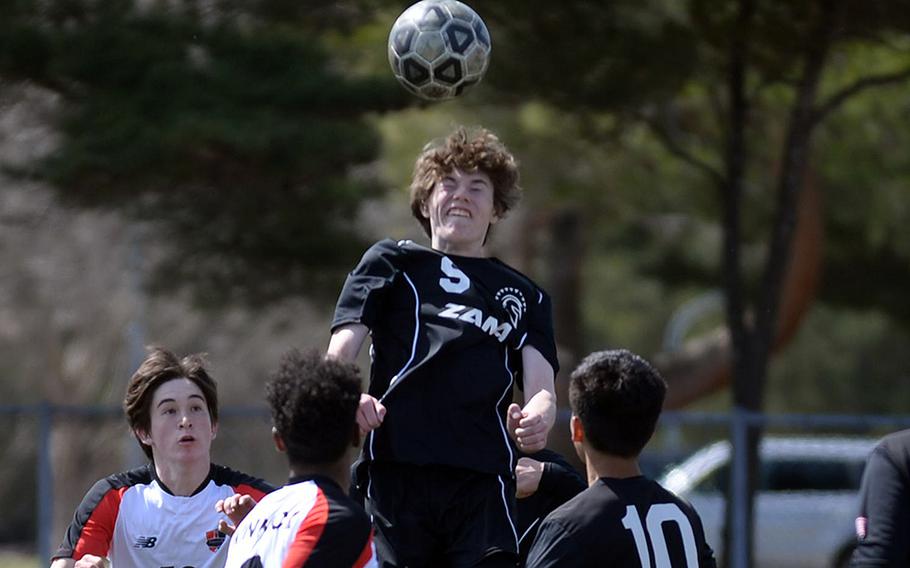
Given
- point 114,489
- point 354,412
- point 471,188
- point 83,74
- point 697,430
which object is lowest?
point 697,430

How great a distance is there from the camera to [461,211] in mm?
4434

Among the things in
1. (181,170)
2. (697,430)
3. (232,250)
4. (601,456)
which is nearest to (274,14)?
(181,170)

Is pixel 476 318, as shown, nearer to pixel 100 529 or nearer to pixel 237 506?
pixel 237 506

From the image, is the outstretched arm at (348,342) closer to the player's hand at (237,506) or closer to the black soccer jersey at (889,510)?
the player's hand at (237,506)

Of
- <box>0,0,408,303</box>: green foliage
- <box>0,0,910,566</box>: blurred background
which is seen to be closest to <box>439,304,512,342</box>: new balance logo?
<box>0,0,910,566</box>: blurred background

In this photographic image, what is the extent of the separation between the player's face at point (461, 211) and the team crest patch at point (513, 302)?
0.57 feet

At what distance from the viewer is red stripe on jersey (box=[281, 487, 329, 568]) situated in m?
3.48

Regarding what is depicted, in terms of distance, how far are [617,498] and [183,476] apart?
156cm

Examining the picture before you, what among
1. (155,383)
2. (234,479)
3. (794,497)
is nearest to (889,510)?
(234,479)

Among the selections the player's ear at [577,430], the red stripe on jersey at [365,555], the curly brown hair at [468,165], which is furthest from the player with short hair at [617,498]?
the curly brown hair at [468,165]

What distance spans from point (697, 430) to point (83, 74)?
67.9 ft

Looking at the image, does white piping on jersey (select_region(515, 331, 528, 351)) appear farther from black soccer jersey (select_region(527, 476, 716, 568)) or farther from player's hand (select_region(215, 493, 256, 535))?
player's hand (select_region(215, 493, 256, 535))

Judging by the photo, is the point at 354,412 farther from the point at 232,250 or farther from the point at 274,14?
the point at 232,250

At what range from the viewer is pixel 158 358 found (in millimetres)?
4695
